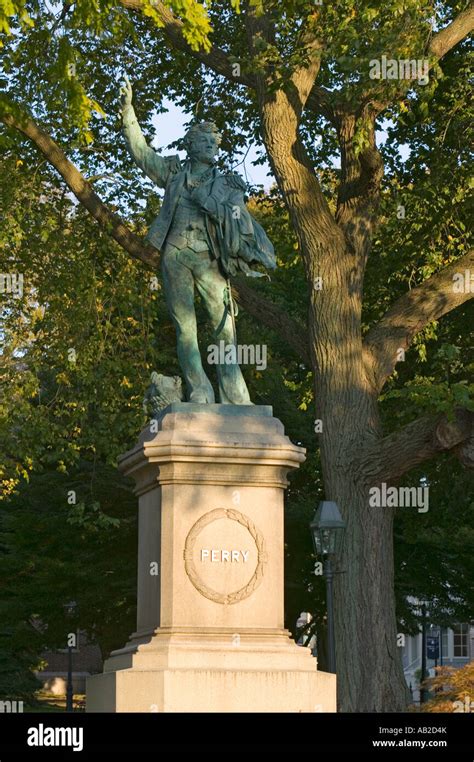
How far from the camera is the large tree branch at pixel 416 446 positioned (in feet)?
63.2

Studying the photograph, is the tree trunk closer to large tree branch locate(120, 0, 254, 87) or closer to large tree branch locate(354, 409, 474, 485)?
large tree branch locate(354, 409, 474, 485)

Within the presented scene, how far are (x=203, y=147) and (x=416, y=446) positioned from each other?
790cm

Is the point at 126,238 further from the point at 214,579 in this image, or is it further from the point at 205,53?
the point at 214,579

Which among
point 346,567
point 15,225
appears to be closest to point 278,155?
point 15,225

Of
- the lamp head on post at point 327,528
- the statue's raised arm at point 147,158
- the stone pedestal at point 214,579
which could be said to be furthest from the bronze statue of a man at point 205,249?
the lamp head on post at point 327,528

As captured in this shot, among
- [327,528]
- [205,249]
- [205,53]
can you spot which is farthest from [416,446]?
[205,249]

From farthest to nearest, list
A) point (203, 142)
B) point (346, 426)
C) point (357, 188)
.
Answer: point (357, 188) → point (346, 426) → point (203, 142)

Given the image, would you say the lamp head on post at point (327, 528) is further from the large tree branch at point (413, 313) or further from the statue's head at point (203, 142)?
the statue's head at point (203, 142)

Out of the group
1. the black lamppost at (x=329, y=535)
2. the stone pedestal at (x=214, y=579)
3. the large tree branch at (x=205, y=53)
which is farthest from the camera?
the large tree branch at (x=205, y=53)

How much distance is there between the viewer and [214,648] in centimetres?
1118

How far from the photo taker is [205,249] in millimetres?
12664

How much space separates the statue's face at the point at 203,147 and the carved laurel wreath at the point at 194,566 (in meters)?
3.48

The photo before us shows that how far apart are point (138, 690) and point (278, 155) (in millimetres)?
11698

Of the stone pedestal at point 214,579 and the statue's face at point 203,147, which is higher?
the statue's face at point 203,147
